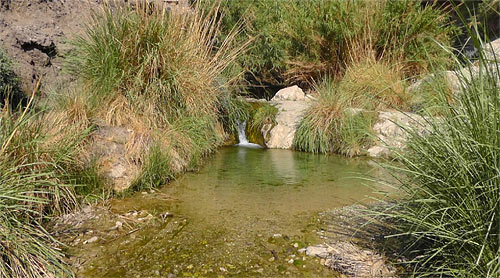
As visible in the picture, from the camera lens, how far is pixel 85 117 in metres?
3.41

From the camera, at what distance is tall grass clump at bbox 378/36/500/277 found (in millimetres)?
1502

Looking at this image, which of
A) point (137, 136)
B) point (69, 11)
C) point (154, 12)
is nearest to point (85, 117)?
point (137, 136)

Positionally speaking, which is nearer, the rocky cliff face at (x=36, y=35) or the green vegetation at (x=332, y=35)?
the rocky cliff face at (x=36, y=35)

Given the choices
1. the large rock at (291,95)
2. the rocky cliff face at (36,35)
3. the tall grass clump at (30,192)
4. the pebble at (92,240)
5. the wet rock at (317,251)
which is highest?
the rocky cliff face at (36,35)

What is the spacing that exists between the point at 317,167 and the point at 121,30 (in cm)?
246

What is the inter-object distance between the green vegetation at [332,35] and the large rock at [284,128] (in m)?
0.92

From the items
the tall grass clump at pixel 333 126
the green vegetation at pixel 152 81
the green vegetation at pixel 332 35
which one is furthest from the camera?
the green vegetation at pixel 332 35

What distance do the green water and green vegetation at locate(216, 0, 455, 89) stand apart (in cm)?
269

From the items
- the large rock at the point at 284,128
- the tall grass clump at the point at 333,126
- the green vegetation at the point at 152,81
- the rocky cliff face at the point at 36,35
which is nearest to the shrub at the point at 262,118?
the large rock at the point at 284,128

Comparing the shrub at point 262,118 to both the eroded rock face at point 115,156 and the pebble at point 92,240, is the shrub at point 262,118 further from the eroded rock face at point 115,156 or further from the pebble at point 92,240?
the pebble at point 92,240

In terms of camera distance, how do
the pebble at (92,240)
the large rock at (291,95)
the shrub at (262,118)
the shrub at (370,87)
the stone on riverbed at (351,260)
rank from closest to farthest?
1. the stone on riverbed at (351,260)
2. the pebble at (92,240)
3. the shrub at (370,87)
4. the shrub at (262,118)
5. the large rock at (291,95)

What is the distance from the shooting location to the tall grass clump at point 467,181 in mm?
1502

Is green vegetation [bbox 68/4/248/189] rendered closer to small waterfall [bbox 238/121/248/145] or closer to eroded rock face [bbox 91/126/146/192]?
eroded rock face [bbox 91/126/146/192]

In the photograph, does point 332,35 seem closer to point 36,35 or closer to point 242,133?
point 242,133
